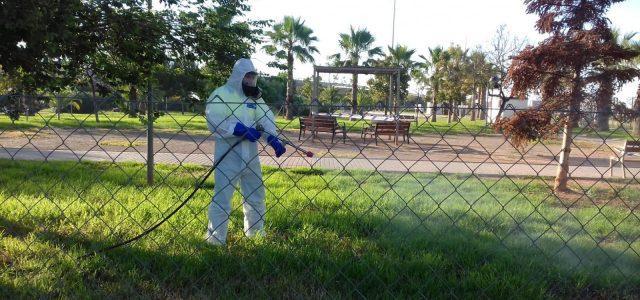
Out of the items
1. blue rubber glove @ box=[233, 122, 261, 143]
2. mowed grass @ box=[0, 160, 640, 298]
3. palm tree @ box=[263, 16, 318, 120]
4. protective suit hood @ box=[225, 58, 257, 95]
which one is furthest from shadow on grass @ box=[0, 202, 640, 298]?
palm tree @ box=[263, 16, 318, 120]

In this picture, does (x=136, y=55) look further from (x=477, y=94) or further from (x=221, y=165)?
(x=477, y=94)

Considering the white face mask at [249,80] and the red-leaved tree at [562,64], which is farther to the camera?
the red-leaved tree at [562,64]

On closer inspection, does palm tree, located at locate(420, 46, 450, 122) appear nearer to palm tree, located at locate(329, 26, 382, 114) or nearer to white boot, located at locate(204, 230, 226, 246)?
palm tree, located at locate(329, 26, 382, 114)

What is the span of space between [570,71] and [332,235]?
4771 millimetres

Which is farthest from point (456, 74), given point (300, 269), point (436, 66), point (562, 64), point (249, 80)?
point (300, 269)

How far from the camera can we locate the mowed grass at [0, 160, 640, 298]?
3.13m

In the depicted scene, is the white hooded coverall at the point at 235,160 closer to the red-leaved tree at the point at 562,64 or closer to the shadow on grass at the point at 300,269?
the shadow on grass at the point at 300,269

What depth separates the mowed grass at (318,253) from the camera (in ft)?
10.3

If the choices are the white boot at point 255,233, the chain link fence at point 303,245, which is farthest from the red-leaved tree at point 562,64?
the white boot at point 255,233

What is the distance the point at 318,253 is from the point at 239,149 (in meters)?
1.08

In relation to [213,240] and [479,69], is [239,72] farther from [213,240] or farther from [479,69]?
[479,69]

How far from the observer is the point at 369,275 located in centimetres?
326

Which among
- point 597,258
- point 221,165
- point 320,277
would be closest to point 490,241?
point 597,258

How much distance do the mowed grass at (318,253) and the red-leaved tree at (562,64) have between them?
1.78 meters
